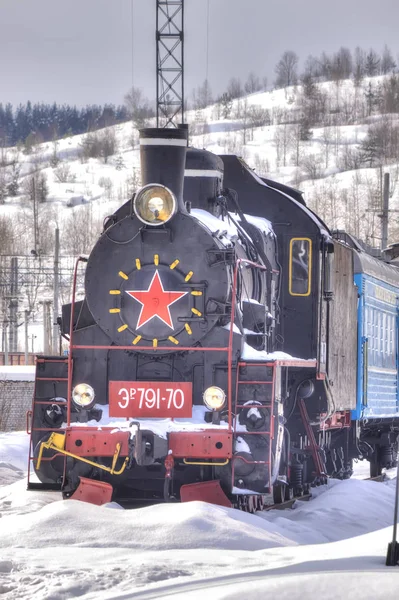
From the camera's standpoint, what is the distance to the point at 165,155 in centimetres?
1161

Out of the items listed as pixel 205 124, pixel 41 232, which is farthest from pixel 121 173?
pixel 41 232

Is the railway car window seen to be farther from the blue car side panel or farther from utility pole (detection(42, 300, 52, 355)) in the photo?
utility pole (detection(42, 300, 52, 355))

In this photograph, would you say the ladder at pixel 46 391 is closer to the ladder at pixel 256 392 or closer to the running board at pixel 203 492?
the running board at pixel 203 492

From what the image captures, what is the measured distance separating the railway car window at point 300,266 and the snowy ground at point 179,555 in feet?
10.0

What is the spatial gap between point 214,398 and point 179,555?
3433 millimetres

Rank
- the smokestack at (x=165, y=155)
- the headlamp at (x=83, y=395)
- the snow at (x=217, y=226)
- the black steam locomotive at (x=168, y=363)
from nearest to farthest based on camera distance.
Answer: the black steam locomotive at (x=168, y=363), the smokestack at (x=165, y=155), the headlamp at (x=83, y=395), the snow at (x=217, y=226)

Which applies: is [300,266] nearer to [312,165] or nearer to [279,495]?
[279,495]

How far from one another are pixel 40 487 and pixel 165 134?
4.11 m

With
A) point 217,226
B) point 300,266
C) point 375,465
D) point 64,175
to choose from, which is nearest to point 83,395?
point 217,226

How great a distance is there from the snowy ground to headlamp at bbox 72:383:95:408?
45.7 inches

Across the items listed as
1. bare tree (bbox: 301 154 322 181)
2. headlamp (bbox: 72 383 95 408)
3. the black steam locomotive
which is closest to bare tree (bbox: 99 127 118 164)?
bare tree (bbox: 301 154 322 181)

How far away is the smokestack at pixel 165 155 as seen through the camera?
11.5m

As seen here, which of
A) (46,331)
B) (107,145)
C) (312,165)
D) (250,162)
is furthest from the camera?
(107,145)

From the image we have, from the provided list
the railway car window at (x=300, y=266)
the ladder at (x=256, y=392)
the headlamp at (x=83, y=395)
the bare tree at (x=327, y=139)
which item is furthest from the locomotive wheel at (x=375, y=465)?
the bare tree at (x=327, y=139)
